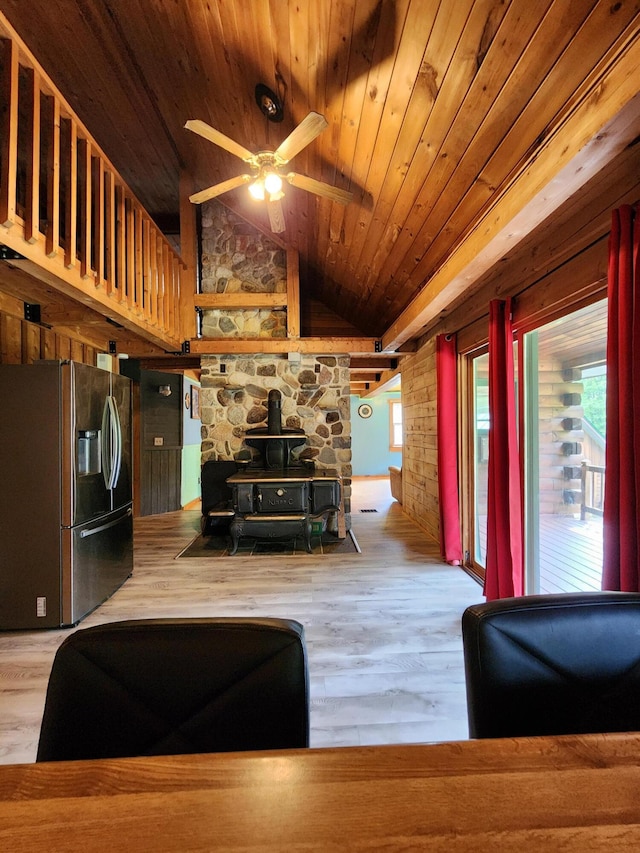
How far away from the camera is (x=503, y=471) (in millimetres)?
2600

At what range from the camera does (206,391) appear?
5.01 m

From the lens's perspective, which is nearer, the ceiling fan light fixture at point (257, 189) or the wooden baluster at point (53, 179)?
the wooden baluster at point (53, 179)

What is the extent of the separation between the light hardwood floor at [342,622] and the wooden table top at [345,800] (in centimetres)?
128

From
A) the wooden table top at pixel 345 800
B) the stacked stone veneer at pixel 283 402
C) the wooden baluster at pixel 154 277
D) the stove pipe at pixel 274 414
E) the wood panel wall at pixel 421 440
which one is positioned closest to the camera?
the wooden table top at pixel 345 800

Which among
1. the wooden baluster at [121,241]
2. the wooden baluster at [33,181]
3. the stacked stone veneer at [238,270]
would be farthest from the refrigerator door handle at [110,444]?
the stacked stone veneer at [238,270]

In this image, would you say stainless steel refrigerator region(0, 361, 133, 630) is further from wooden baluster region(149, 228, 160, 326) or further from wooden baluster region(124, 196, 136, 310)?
wooden baluster region(149, 228, 160, 326)

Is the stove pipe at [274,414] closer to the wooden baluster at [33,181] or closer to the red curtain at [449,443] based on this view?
the red curtain at [449,443]

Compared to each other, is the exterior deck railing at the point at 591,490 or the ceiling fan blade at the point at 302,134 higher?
the ceiling fan blade at the point at 302,134

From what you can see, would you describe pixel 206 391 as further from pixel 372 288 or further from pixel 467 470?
pixel 467 470

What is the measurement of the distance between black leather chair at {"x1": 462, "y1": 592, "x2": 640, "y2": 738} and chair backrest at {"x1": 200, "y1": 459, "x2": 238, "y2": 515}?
428cm

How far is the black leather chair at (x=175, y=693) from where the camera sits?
2.73ft

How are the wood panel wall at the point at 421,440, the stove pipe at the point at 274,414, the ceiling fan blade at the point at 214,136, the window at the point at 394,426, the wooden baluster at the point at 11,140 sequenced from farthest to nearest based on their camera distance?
the window at the point at 394,426 < the stove pipe at the point at 274,414 < the wood panel wall at the point at 421,440 < the ceiling fan blade at the point at 214,136 < the wooden baluster at the point at 11,140

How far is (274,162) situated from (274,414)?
281 centimetres

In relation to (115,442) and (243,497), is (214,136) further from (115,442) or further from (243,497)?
(243,497)
